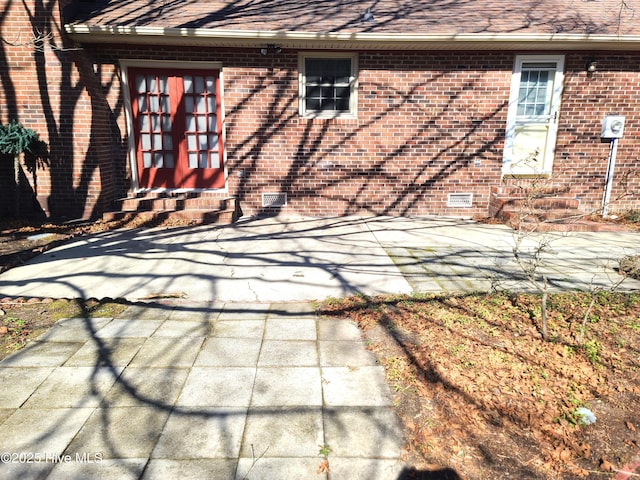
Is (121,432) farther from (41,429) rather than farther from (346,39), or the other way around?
(346,39)

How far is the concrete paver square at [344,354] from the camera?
3137 millimetres

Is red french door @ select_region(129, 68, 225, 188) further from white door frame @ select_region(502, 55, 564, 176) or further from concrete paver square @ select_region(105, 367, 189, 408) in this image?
concrete paver square @ select_region(105, 367, 189, 408)

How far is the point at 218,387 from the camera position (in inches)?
112

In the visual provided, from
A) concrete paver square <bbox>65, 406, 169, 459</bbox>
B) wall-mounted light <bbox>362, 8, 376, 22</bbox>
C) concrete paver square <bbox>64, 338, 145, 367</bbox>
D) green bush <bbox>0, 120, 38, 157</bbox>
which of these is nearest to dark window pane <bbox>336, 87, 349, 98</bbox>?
wall-mounted light <bbox>362, 8, 376, 22</bbox>

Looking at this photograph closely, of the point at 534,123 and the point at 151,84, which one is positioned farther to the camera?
the point at 534,123

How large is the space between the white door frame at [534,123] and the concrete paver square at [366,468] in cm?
709

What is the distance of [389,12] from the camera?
8.38 metres

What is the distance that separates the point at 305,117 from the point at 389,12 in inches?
109

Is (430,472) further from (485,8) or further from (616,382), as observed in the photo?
(485,8)

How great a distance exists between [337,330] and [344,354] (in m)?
0.43

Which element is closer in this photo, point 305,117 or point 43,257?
point 43,257

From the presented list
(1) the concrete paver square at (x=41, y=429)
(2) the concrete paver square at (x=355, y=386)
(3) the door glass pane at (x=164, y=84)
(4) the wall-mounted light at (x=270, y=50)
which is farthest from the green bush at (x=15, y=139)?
(2) the concrete paver square at (x=355, y=386)

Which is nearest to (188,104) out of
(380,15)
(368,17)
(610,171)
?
(368,17)

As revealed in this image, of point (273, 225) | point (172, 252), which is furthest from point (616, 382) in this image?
point (273, 225)
